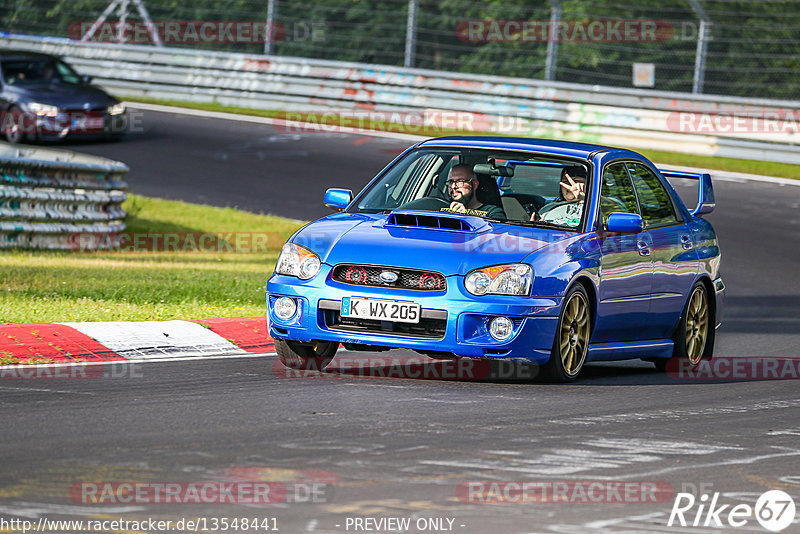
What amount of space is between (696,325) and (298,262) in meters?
3.33

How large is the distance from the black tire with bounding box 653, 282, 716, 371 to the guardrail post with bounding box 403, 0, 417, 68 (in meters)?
17.0

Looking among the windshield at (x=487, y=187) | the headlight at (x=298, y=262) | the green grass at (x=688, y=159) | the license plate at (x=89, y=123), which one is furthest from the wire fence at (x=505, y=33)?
the headlight at (x=298, y=262)

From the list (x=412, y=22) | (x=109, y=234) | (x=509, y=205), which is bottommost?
(x=109, y=234)

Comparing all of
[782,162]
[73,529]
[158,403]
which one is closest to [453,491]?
[73,529]

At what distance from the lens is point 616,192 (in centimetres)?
1024

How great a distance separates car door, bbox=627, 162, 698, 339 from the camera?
1027 cm

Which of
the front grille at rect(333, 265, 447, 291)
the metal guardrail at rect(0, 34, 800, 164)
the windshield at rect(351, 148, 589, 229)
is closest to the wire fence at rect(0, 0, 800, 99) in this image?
the metal guardrail at rect(0, 34, 800, 164)

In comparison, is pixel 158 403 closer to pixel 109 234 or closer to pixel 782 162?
pixel 109 234

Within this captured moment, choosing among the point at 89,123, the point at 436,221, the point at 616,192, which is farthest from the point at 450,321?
the point at 89,123

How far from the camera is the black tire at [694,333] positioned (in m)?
10.6

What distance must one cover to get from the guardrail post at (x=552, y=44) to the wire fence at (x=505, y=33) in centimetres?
2

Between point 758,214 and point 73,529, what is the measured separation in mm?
16385

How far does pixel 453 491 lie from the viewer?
6004 mm

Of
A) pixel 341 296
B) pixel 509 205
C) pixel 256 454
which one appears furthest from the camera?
pixel 509 205
